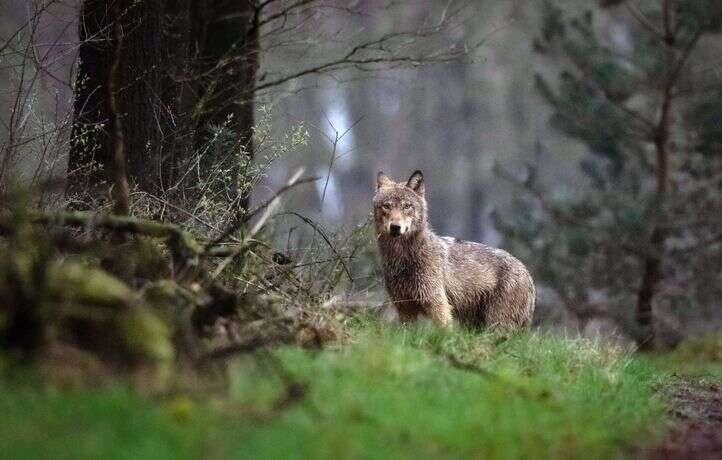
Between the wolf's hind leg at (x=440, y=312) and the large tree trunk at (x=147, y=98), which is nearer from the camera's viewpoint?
the large tree trunk at (x=147, y=98)

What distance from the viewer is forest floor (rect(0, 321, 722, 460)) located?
4.87 meters

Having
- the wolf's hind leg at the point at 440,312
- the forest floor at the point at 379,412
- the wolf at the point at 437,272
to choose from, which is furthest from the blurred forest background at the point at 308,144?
the forest floor at the point at 379,412

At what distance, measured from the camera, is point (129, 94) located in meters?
10.3

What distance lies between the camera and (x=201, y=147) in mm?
10883

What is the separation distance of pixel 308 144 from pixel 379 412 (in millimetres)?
8641

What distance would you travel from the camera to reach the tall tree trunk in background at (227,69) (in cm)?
1086

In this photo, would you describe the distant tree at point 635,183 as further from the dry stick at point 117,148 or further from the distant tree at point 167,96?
the dry stick at point 117,148

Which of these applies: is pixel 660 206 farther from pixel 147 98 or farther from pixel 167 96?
pixel 147 98

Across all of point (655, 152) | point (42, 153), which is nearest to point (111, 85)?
point (42, 153)

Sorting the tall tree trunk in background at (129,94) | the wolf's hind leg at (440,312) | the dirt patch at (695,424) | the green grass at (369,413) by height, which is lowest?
the dirt patch at (695,424)

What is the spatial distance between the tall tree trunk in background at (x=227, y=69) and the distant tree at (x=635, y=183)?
8191mm

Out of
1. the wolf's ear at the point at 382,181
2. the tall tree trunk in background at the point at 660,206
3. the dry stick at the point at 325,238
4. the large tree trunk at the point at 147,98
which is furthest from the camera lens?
the tall tree trunk in background at the point at 660,206

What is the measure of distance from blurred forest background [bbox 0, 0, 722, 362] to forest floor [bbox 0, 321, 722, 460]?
0.92 meters

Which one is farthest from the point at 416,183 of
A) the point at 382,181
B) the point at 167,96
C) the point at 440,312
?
the point at 167,96
